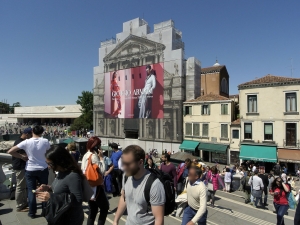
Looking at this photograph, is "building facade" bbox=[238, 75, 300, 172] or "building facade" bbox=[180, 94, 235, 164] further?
"building facade" bbox=[180, 94, 235, 164]

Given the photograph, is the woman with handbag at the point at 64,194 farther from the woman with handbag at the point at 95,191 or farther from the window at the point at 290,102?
the window at the point at 290,102

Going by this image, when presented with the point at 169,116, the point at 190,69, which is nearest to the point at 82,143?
the point at 169,116

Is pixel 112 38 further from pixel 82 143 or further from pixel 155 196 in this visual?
pixel 155 196

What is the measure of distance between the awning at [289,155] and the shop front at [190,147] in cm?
931

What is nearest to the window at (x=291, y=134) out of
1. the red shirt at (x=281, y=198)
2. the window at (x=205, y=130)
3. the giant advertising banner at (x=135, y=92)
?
the window at (x=205, y=130)

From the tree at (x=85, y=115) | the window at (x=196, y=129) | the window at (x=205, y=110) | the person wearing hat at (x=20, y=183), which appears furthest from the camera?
the tree at (x=85, y=115)

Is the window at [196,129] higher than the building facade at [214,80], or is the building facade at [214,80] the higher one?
the building facade at [214,80]

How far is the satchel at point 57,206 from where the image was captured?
2.37 m

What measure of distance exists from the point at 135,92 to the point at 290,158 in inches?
874

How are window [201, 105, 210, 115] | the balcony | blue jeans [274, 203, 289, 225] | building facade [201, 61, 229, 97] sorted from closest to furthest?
blue jeans [274, 203, 289, 225], the balcony, window [201, 105, 210, 115], building facade [201, 61, 229, 97]

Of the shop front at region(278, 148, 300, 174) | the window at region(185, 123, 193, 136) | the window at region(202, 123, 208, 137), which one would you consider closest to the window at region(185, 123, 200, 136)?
the window at region(185, 123, 193, 136)

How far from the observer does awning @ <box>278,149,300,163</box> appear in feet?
67.1

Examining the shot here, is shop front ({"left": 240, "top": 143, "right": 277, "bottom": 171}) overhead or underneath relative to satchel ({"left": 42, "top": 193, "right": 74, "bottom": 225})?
underneath

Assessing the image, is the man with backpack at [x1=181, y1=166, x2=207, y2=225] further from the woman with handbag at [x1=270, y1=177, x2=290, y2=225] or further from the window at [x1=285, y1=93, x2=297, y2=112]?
the window at [x1=285, y1=93, x2=297, y2=112]
